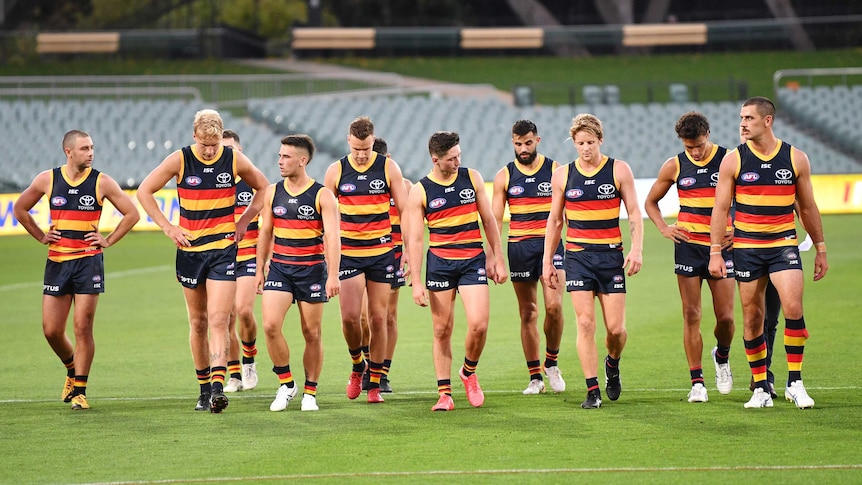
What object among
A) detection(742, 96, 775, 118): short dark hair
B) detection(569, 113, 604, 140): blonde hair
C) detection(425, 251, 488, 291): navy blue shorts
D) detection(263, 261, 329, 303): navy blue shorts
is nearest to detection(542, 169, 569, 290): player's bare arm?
detection(569, 113, 604, 140): blonde hair

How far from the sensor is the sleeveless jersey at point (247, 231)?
33.6 feet

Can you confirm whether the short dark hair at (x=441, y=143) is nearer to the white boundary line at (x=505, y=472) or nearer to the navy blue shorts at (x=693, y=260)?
the navy blue shorts at (x=693, y=260)

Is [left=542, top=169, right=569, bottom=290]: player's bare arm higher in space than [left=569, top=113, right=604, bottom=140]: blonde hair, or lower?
lower

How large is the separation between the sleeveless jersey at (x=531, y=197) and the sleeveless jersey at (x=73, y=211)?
3.52 metres

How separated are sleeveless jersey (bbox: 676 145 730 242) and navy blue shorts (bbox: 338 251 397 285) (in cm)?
246

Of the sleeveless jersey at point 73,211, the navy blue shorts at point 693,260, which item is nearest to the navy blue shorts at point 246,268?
the sleeveless jersey at point 73,211

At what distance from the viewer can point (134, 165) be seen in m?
28.8

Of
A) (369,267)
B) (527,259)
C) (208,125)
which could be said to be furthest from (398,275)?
(208,125)

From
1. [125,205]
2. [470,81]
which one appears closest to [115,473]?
[125,205]

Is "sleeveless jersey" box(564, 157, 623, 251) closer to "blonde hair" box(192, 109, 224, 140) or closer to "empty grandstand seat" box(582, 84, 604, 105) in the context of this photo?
"blonde hair" box(192, 109, 224, 140)

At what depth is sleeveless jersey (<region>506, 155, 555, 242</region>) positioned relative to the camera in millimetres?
9977

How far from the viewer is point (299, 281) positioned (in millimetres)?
9016

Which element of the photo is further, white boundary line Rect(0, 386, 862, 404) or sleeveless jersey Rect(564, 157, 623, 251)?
white boundary line Rect(0, 386, 862, 404)

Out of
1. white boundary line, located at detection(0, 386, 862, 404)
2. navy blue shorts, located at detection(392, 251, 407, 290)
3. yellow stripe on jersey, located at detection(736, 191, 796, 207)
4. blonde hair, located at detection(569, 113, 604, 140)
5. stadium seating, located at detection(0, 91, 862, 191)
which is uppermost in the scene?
stadium seating, located at detection(0, 91, 862, 191)
